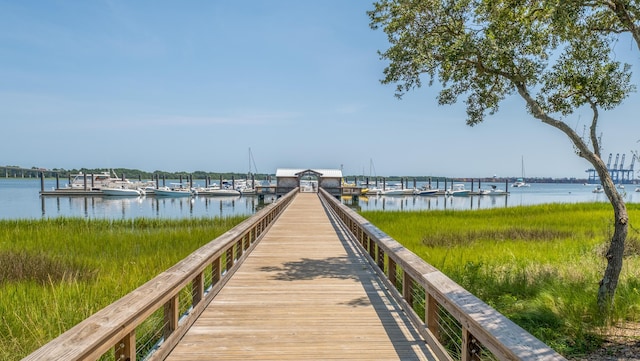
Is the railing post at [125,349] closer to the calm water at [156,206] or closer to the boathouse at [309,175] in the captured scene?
the calm water at [156,206]

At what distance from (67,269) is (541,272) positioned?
10.4m

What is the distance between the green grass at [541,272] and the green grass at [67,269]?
6.14m

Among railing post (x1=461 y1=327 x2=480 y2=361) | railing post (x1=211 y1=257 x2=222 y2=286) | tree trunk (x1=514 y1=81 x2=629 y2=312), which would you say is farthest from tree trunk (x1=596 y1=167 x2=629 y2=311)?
railing post (x1=211 y1=257 x2=222 y2=286)

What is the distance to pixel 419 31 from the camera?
7.84 m

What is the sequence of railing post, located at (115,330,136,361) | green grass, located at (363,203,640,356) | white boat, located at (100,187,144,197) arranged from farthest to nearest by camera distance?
white boat, located at (100,187,144,197) < green grass, located at (363,203,640,356) < railing post, located at (115,330,136,361)

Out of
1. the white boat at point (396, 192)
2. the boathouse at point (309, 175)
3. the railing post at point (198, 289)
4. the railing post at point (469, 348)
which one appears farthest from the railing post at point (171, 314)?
the white boat at point (396, 192)

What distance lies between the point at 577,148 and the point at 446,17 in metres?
3.11

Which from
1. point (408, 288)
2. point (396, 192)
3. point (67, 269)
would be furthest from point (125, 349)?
point (396, 192)

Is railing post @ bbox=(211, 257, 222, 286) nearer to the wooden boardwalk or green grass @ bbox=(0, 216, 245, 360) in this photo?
the wooden boardwalk

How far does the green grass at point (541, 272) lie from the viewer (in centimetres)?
608

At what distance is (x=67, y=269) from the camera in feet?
31.9

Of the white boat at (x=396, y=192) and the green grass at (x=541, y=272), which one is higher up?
the green grass at (x=541, y=272)

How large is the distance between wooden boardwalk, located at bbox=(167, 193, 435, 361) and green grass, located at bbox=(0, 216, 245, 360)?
6.70 feet

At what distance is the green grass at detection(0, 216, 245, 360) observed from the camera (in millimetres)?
5266
